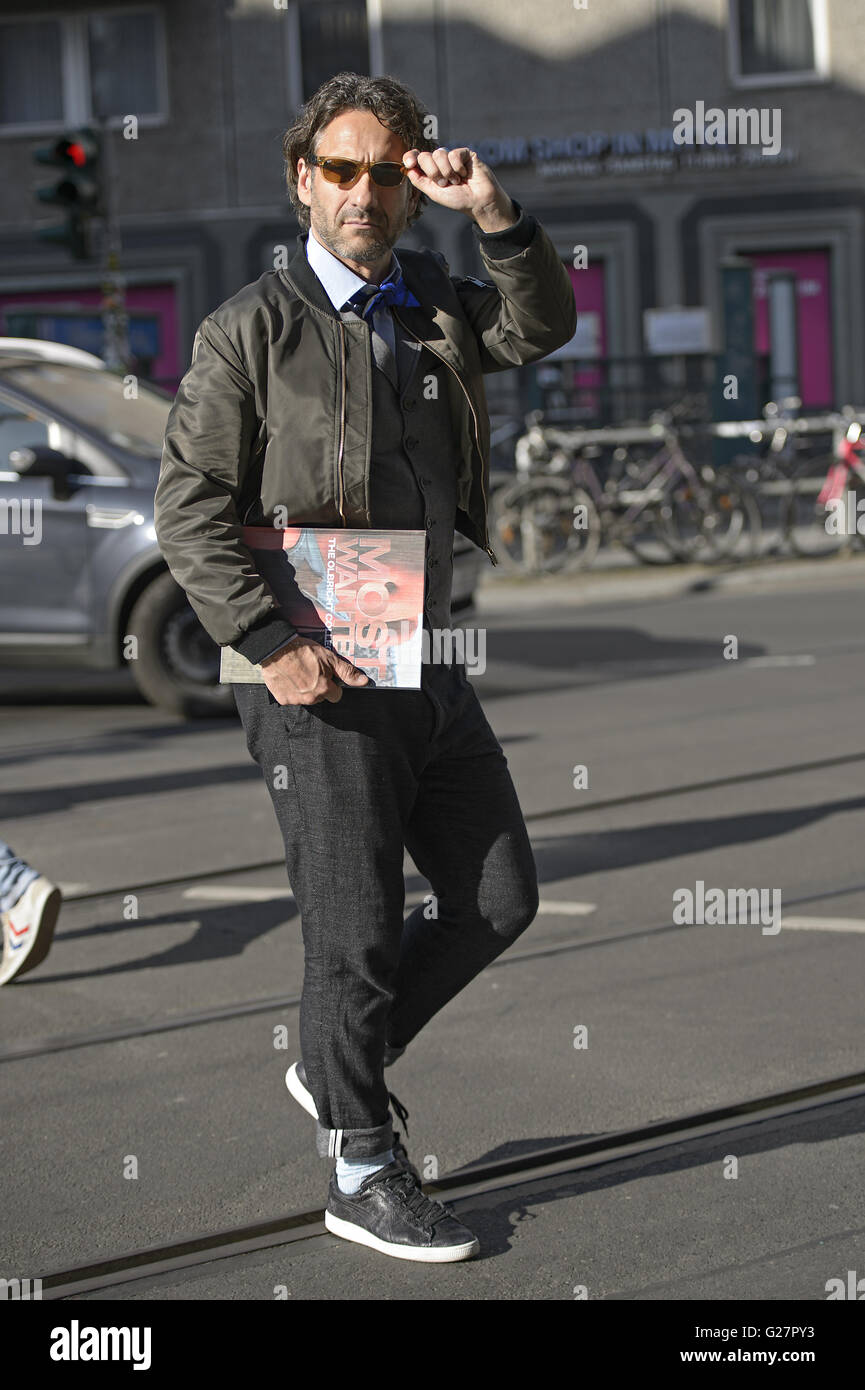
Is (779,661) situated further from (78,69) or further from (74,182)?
(78,69)

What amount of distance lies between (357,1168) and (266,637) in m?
1.00

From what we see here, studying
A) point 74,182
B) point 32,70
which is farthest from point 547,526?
point 32,70

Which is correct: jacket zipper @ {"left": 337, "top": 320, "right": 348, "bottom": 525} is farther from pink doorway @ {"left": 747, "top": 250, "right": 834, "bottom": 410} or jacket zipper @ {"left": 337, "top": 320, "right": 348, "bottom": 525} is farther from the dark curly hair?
pink doorway @ {"left": 747, "top": 250, "right": 834, "bottom": 410}

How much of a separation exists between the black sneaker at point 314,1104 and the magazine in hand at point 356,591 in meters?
0.83

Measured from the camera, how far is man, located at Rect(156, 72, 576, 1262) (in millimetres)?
3184

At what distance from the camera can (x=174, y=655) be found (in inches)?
371

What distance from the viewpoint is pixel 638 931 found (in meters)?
5.52

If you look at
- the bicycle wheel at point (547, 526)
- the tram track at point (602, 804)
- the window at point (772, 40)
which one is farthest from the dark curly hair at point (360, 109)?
the window at point (772, 40)

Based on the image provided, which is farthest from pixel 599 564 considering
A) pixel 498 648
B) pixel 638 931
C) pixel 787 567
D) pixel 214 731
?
pixel 638 931

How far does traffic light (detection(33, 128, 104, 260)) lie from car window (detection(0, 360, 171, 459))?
5045 millimetres

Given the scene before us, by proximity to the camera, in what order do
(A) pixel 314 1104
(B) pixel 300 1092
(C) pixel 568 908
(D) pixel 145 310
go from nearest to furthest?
(A) pixel 314 1104 → (B) pixel 300 1092 → (C) pixel 568 908 → (D) pixel 145 310

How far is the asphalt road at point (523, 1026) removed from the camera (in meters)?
3.43

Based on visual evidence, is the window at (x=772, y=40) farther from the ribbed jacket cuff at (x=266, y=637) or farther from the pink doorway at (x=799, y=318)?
the ribbed jacket cuff at (x=266, y=637)
